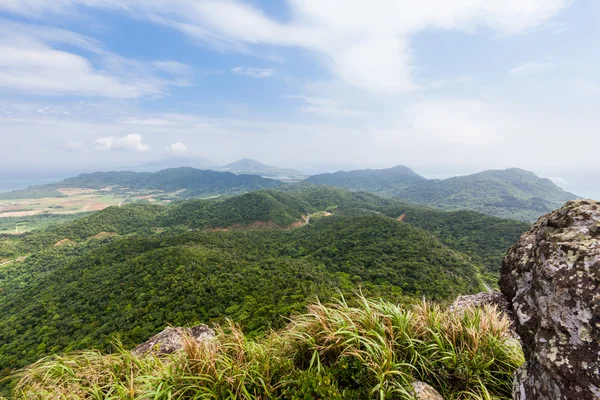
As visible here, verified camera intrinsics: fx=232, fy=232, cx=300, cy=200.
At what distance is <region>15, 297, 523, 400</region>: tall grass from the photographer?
9.04ft

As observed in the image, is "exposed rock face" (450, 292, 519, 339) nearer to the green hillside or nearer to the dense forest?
the dense forest

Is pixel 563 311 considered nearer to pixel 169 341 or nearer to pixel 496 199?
pixel 169 341

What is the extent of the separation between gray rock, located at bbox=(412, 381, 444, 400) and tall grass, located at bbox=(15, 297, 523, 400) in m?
0.09

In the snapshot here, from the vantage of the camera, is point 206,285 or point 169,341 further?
point 206,285

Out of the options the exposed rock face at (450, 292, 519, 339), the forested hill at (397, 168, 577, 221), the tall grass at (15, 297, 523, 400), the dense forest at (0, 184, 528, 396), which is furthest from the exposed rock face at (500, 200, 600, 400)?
the forested hill at (397, 168, 577, 221)

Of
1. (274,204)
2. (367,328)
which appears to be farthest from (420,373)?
(274,204)

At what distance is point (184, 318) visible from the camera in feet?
63.9

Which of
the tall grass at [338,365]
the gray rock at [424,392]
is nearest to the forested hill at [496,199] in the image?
the tall grass at [338,365]

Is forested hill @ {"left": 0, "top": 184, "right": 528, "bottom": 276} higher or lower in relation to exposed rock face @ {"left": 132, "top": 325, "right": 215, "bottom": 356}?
lower

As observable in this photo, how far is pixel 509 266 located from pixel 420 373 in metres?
1.93

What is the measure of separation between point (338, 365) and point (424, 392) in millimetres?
1001

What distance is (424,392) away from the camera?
270 centimetres

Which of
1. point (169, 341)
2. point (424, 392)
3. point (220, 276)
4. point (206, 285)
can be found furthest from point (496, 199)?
point (169, 341)

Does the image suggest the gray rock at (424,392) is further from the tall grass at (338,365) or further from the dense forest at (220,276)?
the dense forest at (220,276)
